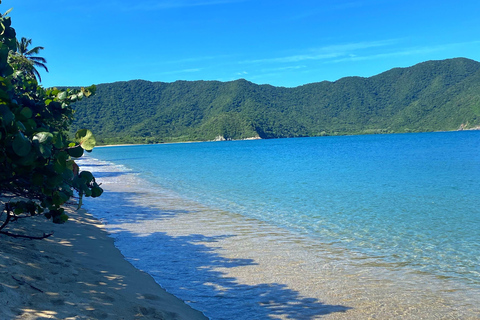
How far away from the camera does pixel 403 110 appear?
629ft

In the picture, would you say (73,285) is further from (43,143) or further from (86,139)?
(43,143)

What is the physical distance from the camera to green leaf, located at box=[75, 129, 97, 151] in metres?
3.32

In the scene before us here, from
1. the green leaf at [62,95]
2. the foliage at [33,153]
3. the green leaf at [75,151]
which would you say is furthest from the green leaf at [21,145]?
the green leaf at [62,95]

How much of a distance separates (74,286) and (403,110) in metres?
206

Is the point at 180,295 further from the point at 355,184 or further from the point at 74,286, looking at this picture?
the point at 355,184

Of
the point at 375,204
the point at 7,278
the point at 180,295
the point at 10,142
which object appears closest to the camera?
the point at 10,142

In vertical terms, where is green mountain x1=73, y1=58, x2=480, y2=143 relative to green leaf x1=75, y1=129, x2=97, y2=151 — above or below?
above

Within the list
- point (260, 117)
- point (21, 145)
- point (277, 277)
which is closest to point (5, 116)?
point (21, 145)

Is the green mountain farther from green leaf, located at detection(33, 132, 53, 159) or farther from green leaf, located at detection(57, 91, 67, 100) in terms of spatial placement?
green leaf, located at detection(33, 132, 53, 159)

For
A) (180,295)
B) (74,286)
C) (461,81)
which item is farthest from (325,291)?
(461,81)

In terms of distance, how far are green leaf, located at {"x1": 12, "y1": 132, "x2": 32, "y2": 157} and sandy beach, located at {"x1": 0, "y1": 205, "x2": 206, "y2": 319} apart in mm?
1891

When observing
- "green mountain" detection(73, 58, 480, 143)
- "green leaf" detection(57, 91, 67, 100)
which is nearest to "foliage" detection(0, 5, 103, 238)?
"green leaf" detection(57, 91, 67, 100)

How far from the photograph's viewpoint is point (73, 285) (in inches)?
205

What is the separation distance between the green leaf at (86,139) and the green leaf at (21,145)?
0.55m
